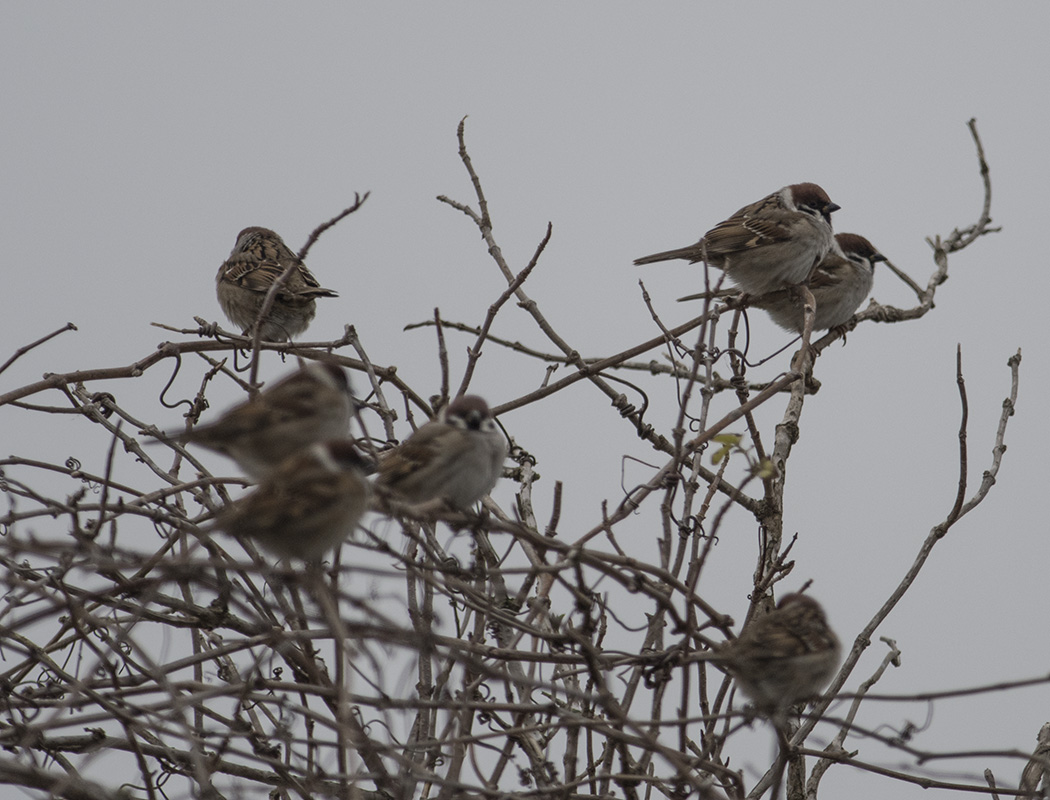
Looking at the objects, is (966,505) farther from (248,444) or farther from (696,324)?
(248,444)

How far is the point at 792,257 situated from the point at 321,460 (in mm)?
4079

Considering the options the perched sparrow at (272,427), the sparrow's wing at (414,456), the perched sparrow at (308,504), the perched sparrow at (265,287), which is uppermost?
the perched sparrow at (265,287)

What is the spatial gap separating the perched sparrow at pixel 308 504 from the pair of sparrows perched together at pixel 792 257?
372 cm

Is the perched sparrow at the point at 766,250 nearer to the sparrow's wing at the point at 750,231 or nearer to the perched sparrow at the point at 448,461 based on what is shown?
the sparrow's wing at the point at 750,231

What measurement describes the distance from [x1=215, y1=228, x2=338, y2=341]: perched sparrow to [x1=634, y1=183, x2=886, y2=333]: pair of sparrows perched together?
5.77 ft

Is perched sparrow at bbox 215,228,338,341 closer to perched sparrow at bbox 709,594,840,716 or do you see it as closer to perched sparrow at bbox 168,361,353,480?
perched sparrow at bbox 168,361,353,480

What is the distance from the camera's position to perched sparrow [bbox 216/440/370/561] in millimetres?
2125

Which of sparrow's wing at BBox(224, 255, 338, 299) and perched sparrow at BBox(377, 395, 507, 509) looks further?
sparrow's wing at BBox(224, 255, 338, 299)

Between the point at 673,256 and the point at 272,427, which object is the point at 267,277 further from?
the point at 272,427

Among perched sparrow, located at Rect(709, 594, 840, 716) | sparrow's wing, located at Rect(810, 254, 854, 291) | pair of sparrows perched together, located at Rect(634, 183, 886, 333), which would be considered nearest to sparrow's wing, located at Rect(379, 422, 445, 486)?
perched sparrow, located at Rect(709, 594, 840, 716)

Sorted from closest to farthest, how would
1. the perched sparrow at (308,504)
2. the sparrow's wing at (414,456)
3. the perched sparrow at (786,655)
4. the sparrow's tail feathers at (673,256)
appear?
the perched sparrow at (308,504), the perched sparrow at (786,655), the sparrow's wing at (414,456), the sparrow's tail feathers at (673,256)

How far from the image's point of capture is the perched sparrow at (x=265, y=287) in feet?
19.7

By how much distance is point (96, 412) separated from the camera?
10.1 feet

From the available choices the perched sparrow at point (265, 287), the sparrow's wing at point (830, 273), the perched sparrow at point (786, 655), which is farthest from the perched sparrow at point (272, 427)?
the sparrow's wing at point (830, 273)
